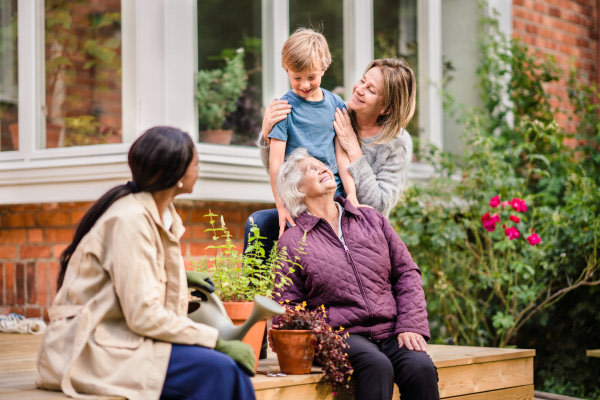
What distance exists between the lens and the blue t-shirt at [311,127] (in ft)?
10.8

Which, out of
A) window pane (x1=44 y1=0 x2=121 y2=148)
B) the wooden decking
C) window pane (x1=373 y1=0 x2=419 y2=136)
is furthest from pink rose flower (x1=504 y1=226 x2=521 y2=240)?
window pane (x1=44 y1=0 x2=121 y2=148)

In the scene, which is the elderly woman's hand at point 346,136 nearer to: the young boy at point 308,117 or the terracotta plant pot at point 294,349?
the young boy at point 308,117

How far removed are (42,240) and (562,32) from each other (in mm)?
4516

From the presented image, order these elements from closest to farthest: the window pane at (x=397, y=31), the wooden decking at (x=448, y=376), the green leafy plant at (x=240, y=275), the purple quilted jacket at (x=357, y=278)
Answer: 1. the wooden decking at (x=448, y=376)
2. the green leafy plant at (x=240, y=275)
3. the purple quilted jacket at (x=357, y=278)
4. the window pane at (x=397, y=31)

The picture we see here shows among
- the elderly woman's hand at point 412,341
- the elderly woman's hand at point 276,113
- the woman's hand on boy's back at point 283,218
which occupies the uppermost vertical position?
the elderly woman's hand at point 276,113

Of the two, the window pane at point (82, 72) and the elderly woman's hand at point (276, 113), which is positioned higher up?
the window pane at point (82, 72)

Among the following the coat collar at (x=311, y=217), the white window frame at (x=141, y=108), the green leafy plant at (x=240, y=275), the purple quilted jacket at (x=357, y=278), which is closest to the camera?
the green leafy plant at (x=240, y=275)

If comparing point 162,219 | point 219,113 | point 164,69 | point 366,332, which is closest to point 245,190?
point 219,113

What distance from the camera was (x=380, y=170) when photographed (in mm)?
3496

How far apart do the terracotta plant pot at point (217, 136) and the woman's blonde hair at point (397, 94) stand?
4.79ft

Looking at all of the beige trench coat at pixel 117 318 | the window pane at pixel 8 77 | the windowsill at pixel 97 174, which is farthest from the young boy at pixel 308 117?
the window pane at pixel 8 77

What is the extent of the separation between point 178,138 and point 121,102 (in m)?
2.20

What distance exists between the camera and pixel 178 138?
2.40 meters

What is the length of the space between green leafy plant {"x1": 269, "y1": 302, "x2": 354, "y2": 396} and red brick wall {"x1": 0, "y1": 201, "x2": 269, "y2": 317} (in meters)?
1.87
